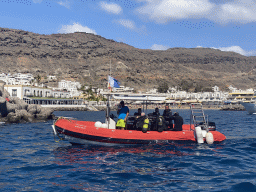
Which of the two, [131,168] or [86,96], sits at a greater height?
[86,96]

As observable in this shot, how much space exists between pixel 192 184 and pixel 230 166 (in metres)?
3.43

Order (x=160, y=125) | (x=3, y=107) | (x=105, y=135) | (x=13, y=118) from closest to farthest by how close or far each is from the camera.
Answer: (x=105, y=135) < (x=160, y=125) < (x=3, y=107) < (x=13, y=118)

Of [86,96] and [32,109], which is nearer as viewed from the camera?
[32,109]

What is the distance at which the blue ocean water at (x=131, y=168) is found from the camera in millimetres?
8781

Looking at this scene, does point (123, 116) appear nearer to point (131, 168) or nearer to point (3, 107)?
point (131, 168)

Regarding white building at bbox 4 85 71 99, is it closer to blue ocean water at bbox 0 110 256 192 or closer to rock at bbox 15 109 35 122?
rock at bbox 15 109 35 122

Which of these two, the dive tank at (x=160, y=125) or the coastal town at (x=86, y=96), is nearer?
the dive tank at (x=160, y=125)

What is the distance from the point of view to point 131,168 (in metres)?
10.9

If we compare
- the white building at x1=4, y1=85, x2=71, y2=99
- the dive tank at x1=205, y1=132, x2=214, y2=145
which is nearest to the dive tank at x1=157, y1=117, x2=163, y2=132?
the dive tank at x1=205, y1=132, x2=214, y2=145

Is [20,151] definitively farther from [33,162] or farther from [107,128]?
[107,128]

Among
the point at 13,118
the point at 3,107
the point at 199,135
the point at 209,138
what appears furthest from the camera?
the point at 13,118

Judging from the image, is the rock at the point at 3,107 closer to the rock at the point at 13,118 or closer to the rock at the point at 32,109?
the rock at the point at 13,118

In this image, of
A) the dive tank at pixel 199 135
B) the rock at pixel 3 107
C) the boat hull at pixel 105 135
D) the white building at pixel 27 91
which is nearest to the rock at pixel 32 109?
the rock at pixel 3 107

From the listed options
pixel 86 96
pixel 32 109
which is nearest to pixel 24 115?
pixel 32 109
